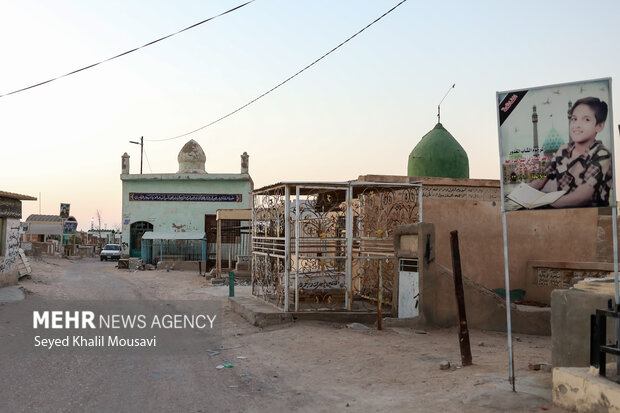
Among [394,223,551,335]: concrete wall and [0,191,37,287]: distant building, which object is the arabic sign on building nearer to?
[0,191,37,287]: distant building

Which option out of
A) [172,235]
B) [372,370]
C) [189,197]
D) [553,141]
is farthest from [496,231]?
[189,197]

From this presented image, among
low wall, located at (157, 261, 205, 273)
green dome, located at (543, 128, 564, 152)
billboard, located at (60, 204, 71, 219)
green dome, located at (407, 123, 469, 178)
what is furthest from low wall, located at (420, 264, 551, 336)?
billboard, located at (60, 204, 71, 219)

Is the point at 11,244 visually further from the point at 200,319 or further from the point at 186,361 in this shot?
the point at 186,361

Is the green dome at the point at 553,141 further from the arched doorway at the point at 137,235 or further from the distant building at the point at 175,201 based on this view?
the arched doorway at the point at 137,235

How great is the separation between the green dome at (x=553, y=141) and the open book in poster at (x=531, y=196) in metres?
0.42

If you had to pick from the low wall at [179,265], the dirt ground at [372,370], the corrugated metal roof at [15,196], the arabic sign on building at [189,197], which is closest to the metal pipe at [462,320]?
the dirt ground at [372,370]

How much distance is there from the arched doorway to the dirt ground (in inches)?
839

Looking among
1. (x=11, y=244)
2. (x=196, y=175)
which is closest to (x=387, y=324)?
(x=11, y=244)

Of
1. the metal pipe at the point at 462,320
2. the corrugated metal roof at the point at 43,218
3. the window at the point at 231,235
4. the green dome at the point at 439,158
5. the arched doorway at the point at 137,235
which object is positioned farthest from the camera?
the corrugated metal roof at the point at 43,218

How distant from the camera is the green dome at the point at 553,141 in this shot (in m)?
5.19

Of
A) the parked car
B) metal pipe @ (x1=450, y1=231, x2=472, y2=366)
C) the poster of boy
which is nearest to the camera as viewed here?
the poster of boy

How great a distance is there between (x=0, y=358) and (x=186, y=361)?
259cm

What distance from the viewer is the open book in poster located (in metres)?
5.22

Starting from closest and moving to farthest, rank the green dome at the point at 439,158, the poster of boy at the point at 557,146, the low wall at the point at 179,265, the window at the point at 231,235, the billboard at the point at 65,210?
the poster of boy at the point at 557,146 → the green dome at the point at 439,158 → the low wall at the point at 179,265 → the window at the point at 231,235 → the billboard at the point at 65,210
